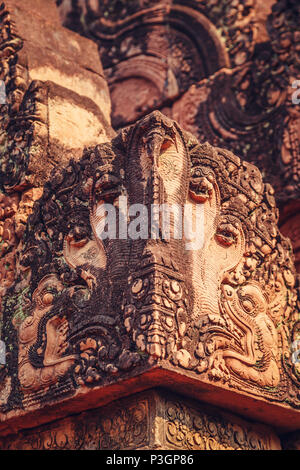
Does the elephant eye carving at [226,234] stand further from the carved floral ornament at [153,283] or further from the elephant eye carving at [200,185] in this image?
the elephant eye carving at [200,185]

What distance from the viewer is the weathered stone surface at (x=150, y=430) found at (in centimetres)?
363

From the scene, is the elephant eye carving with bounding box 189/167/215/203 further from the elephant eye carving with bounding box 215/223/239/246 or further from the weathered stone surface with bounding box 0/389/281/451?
the weathered stone surface with bounding box 0/389/281/451

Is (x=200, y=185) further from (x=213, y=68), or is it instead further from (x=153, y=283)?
(x=213, y=68)

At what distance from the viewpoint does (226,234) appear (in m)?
4.13

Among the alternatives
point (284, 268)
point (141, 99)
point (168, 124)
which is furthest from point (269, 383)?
point (141, 99)

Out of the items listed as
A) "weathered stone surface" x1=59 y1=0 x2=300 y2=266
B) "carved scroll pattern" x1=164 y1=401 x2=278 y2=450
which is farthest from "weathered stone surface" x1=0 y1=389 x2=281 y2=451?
"weathered stone surface" x1=59 y1=0 x2=300 y2=266

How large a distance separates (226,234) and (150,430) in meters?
1.09

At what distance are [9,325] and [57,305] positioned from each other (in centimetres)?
40

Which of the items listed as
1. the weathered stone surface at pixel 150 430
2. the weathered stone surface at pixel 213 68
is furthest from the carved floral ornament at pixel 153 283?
the weathered stone surface at pixel 213 68

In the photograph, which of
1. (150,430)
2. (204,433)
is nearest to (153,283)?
(150,430)

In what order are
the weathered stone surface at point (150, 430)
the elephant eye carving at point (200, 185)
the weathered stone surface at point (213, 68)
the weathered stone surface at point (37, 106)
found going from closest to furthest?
the weathered stone surface at point (150, 430), the elephant eye carving at point (200, 185), the weathered stone surface at point (37, 106), the weathered stone surface at point (213, 68)

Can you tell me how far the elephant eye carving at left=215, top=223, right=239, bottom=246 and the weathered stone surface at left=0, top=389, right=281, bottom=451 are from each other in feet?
2.70

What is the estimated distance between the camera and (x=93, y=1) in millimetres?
8000

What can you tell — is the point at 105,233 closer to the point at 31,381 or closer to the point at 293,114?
the point at 31,381
